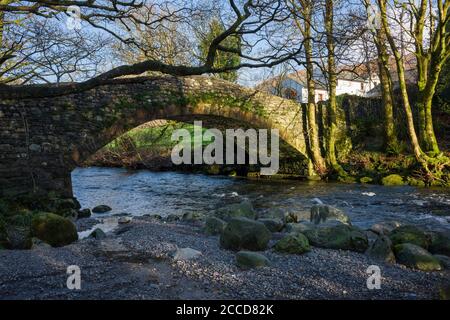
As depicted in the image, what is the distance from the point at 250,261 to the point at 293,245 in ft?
2.91

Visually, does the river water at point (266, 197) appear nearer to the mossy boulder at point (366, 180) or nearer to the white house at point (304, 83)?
the mossy boulder at point (366, 180)

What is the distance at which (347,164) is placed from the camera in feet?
50.2

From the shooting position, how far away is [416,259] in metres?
4.50

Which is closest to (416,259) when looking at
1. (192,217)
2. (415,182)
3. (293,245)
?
(293,245)

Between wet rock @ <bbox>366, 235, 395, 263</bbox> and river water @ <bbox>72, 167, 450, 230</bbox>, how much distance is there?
2.81 meters

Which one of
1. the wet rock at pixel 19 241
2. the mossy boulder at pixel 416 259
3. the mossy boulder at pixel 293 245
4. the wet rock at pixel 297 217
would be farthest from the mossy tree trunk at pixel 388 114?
the wet rock at pixel 19 241

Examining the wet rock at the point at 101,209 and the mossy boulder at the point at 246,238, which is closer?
the mossy boulder at the point at 246,238

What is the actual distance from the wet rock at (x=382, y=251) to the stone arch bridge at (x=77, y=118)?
553cm

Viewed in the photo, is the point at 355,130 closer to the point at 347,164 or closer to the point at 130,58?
the point at 347,164

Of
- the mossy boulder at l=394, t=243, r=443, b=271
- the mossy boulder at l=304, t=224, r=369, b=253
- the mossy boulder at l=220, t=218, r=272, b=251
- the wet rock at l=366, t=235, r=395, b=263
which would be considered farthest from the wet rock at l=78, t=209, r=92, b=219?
the mossy boulder at l=394, t=243, r=443, b=271

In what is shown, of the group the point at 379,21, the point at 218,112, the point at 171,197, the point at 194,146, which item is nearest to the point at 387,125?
the point at 379,21

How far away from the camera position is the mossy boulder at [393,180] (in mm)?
12913

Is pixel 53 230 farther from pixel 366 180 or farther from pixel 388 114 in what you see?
pixel 388 114

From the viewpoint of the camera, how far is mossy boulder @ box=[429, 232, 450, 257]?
513 centimetres
